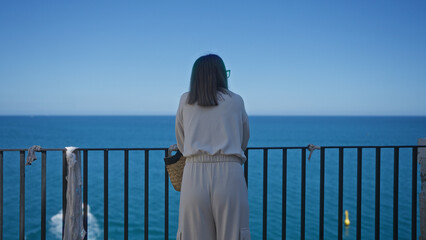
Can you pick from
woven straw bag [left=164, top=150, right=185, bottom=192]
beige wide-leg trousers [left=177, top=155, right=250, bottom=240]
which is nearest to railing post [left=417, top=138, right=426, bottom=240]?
beige wide-leg trousers [left=177, top=155, right=250, bottom=240]

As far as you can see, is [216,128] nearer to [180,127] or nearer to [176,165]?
[180,127]

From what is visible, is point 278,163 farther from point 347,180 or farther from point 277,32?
point 277,32

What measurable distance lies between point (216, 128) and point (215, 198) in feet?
1.10

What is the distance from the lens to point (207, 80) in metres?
1.62

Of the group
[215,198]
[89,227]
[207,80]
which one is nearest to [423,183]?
[215,198]

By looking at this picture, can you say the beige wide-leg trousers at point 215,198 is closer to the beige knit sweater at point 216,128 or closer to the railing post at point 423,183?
the beige knit sweater at point 216,128

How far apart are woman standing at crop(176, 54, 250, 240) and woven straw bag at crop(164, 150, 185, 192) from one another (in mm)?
297

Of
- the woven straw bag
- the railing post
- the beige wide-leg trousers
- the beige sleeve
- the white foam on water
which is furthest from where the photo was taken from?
the white foam on water

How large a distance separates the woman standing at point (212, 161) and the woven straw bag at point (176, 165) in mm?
297

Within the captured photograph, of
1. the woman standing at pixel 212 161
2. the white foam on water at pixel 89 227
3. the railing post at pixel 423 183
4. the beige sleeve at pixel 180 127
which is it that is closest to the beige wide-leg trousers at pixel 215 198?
the woman standing at pixel 212 161

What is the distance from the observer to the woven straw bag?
6.38 ft

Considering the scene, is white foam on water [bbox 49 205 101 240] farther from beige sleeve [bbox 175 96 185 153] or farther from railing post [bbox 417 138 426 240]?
beige sleeve [bbox 175 96 185 153]

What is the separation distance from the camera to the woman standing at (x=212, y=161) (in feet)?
5.21

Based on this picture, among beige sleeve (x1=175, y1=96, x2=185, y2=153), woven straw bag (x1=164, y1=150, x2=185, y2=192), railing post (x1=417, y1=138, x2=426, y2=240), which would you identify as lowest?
railing post (x1=417, y1=138, x2=426, y2=240)
